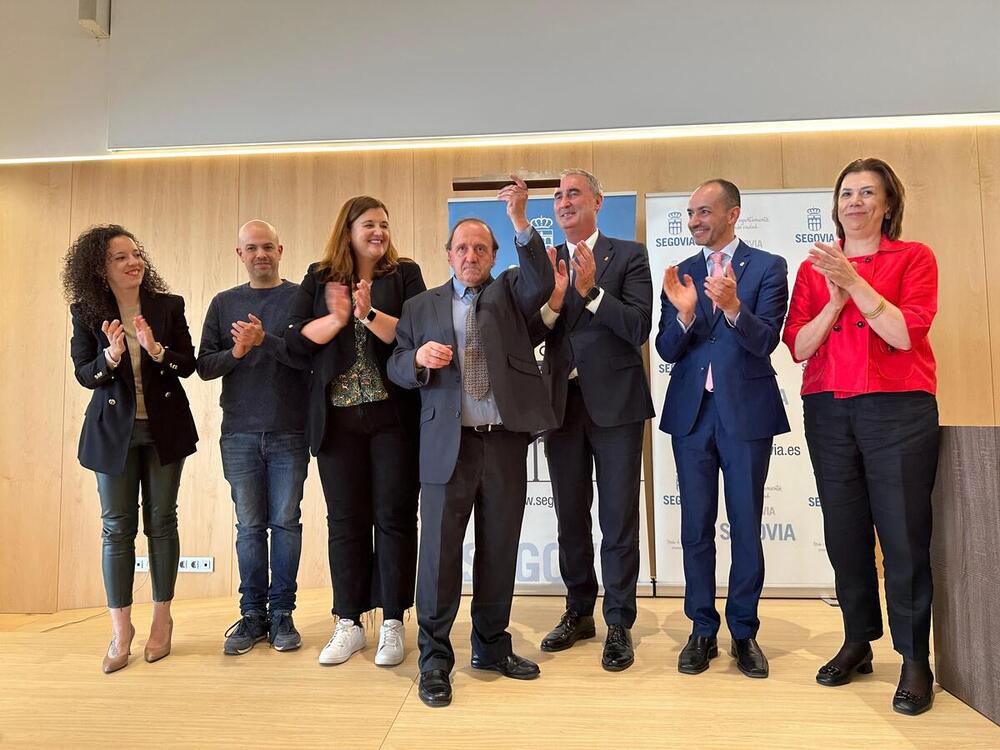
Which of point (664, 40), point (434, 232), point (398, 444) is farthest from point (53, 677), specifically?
point (664, 40)

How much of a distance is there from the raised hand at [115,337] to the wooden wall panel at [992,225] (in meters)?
4.56

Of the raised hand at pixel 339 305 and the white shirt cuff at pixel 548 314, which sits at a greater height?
the raised hand at pixel 339 305

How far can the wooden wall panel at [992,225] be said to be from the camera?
4164 mm

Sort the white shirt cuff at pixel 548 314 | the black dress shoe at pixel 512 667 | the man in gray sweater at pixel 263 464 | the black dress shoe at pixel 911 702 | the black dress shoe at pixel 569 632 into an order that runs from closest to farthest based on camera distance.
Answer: the black dress shoe at pixel 911 702 → the black dress shoe at pixel 512 667 → the white shirt cuff at pixel 548 314 → the black dress shoe at pixel 569 632 → the man in gray sweater at pixel 263 464

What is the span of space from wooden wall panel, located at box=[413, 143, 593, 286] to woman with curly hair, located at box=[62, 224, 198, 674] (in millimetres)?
1918

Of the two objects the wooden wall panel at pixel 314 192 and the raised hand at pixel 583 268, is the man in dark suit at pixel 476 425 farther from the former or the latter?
the wooden wall panel at pixel 314 192

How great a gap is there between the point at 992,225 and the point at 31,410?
20.4ft

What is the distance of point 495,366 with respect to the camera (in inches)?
95.8

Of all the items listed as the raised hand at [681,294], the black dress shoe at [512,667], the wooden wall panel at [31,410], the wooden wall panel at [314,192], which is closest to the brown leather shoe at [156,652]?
the black dress shoe at [512,667]

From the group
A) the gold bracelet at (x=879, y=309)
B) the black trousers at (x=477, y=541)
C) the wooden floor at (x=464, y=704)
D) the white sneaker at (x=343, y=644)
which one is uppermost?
the gold bracelet at (x=879, y=309)

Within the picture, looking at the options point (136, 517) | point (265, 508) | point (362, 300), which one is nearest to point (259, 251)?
point (362, 300)

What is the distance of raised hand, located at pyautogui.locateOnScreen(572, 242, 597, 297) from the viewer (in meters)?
2.53

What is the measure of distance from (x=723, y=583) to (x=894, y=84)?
3205 mm

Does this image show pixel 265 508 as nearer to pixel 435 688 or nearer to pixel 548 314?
pixel 435 688
